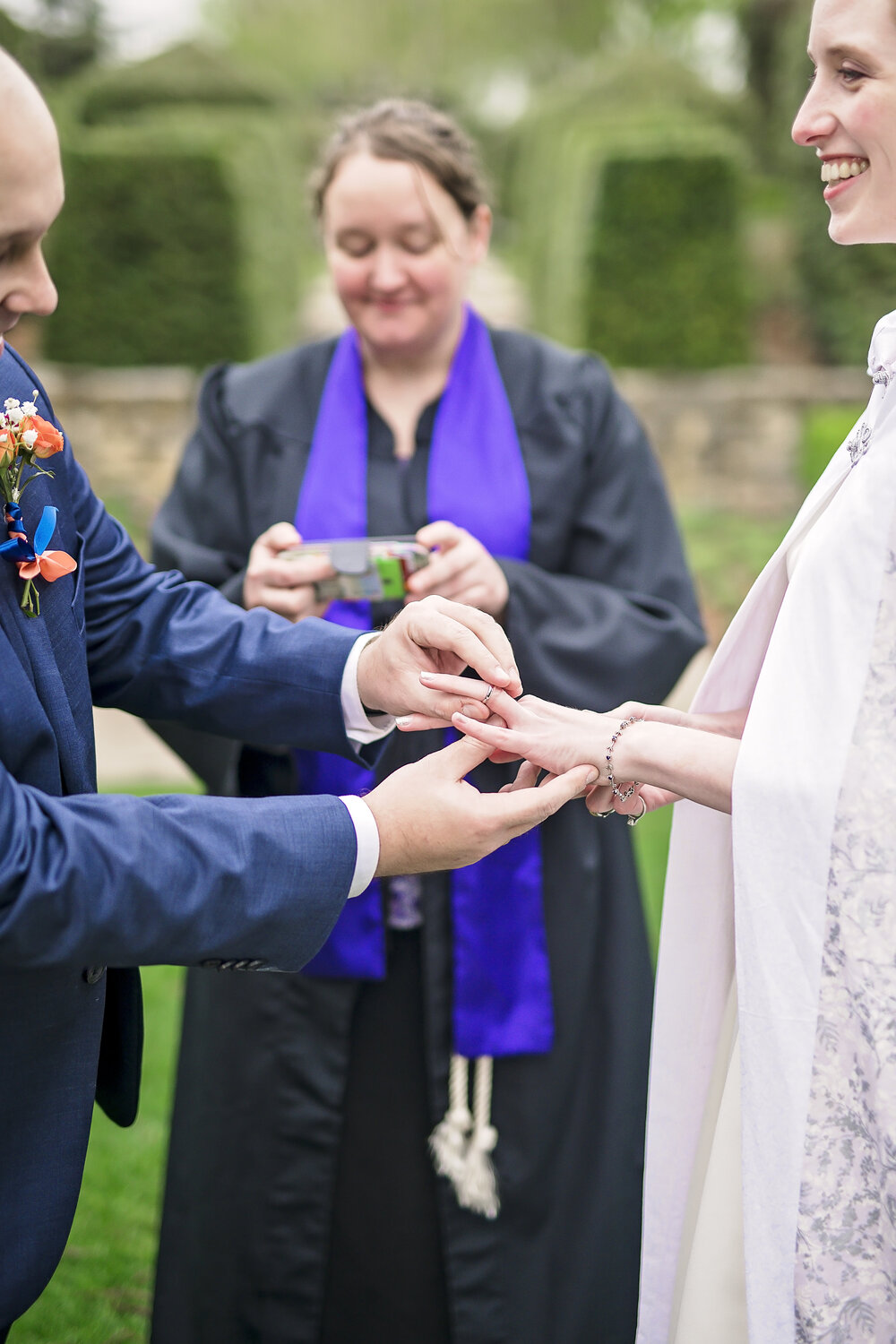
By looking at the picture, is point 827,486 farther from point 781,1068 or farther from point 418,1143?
point 418,1143

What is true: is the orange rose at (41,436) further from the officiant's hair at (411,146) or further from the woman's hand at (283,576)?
the officiant's hair at (411,146)

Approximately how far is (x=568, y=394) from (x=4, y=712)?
5.28 feet

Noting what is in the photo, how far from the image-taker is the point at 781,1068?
5.28 ft

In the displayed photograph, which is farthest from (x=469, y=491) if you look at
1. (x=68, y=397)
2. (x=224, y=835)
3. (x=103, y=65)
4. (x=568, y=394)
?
(x=103, y=65)

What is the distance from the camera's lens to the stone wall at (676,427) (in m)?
10.4

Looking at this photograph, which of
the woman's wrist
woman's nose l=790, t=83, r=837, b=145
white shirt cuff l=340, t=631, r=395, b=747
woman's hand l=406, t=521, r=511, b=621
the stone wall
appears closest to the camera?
woman's nose l=790, t=83, r=837, b=145

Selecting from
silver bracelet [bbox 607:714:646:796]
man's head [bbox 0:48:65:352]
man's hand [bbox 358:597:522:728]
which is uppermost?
man's head [bbox 0:48:65:352]

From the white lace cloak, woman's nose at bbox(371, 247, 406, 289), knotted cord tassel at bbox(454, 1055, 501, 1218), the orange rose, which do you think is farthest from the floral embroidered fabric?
woman's nose at bbox(371, 247, 406, 289)

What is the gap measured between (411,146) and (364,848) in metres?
1.64

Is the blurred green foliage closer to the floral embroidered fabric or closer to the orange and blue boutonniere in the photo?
the floral embroidered fabric

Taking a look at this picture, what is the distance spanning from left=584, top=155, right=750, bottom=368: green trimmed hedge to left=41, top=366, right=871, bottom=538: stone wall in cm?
44

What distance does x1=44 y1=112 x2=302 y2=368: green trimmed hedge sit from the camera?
1077 cm

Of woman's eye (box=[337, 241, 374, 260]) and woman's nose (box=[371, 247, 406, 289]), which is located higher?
woman's eye (box=[337, 241, 374, 260])

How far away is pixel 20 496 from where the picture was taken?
1.80m
